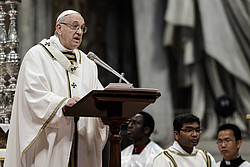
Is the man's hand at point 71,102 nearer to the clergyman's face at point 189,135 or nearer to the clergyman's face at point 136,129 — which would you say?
the clergyman's face at point 189,135

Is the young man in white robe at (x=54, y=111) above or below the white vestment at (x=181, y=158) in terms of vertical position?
above

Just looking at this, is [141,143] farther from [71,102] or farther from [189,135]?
[71,102]

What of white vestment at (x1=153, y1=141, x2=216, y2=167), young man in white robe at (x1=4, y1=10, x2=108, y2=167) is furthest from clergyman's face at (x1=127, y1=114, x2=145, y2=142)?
young man in white robe at (x1=4, y1=10, x2=108, y2=167)

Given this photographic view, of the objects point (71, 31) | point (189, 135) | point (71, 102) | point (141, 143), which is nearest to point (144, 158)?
point (141, 143)

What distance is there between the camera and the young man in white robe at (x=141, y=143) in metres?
7.30

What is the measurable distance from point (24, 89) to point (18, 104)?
0.57 feet

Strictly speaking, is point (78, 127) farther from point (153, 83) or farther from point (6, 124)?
point (153, 83)

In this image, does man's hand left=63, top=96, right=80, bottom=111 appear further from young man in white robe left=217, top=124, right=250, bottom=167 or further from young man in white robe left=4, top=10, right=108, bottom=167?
young man in white robe left=217, top=124, right=250, bottom=167

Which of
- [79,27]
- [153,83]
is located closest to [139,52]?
[153,83]

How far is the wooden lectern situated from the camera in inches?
183

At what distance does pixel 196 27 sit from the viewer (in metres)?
10.5

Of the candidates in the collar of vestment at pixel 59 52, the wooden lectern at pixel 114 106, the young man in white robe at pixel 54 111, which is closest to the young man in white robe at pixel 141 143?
the young man in white robe at pixel 54 111

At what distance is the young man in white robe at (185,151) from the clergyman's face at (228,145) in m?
0.26

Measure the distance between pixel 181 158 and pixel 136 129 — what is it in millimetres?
1167
